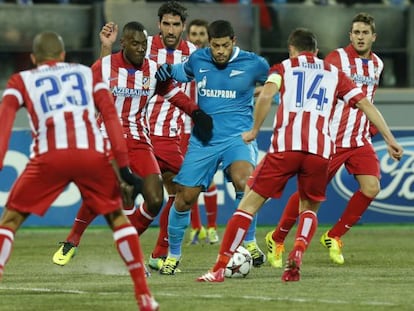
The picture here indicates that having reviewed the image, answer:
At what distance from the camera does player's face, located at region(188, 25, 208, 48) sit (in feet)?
43.7

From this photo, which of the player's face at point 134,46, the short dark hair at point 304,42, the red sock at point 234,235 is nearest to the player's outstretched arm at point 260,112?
the short dark hair at point 304,42

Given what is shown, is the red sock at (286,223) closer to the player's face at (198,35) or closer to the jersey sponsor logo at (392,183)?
the player's face at (198,35)

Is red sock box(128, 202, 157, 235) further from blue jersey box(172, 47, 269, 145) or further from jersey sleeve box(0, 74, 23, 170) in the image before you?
jersey sleeve box(0, 74, 23, 170)

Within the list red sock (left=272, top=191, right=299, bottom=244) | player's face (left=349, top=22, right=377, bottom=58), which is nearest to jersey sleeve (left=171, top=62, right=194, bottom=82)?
red sock (left=272, top=191, right=299, bottom=244)

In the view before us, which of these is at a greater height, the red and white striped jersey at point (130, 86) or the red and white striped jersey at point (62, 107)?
the red and white striped jersey at point (62, 107)

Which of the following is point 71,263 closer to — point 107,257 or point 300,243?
point 107,257

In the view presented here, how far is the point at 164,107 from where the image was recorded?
11547 millimetres

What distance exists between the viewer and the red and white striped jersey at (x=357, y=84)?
11414mm

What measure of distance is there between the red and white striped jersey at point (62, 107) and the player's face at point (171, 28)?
3863 millimetres

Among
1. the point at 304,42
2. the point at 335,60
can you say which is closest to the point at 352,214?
the point at 335,60

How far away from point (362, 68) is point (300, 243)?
9.56ft

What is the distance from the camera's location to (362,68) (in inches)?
451

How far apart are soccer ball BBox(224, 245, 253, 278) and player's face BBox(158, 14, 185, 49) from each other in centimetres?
257

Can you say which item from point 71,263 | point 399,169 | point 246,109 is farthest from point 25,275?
point 399,169
